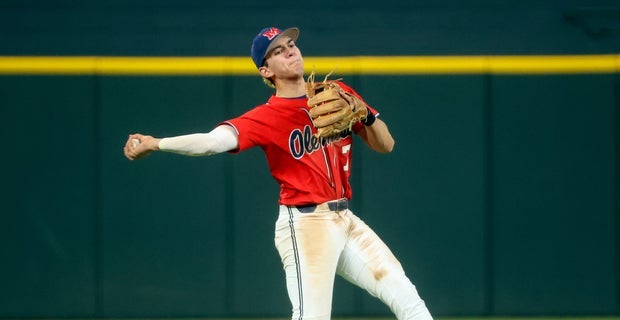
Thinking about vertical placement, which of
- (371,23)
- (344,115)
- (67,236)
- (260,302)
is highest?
(371,23)

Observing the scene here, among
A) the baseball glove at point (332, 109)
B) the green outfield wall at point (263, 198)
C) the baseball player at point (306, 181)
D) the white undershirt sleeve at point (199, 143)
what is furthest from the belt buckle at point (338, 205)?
the green outfield wall at point (263, 198)

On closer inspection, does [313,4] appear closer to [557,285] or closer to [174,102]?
[174,102]

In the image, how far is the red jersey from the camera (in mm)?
4691

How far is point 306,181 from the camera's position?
15.5ft

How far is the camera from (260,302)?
23.2 ft

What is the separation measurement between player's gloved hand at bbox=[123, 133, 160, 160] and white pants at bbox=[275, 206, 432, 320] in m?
0.65

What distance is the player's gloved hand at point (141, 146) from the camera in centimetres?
448

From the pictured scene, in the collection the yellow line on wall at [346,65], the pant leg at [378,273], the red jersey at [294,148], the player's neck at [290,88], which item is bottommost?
the pant leg at [378,273]

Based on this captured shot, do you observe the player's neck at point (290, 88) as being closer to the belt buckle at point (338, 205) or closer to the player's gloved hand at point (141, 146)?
the belt buckle at point (338, 205)

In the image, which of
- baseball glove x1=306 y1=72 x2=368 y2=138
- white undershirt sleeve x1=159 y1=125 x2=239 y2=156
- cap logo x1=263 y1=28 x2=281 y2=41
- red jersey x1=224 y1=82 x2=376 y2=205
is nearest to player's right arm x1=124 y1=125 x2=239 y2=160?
white undershirt sleeve x1=159 y1=125 x2=239 y2=156

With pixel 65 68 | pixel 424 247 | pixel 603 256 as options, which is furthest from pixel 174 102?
pixel 603 256

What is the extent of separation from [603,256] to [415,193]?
1.25 meters

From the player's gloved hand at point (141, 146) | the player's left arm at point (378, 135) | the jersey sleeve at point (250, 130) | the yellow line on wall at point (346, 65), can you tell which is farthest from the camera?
the yellow line on wall at point (346, 65)

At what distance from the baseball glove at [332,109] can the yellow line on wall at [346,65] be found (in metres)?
2.31
